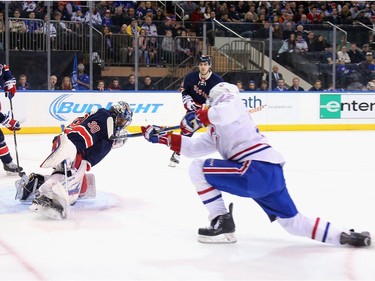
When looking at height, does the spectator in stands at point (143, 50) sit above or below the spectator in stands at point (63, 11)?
below

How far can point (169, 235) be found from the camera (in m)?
3.97

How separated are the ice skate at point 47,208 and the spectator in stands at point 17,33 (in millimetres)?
7057

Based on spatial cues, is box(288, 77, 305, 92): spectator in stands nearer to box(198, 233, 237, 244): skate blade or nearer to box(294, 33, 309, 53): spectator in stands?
box(294, 33, 309, 53): spectator in stands

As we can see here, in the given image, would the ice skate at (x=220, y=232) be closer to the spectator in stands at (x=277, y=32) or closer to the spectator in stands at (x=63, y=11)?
the spectator in stands at (x=63, y=11)

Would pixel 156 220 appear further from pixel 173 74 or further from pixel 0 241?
pixel 173 74

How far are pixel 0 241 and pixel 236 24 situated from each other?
948cm

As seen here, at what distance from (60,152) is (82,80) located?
689 cm

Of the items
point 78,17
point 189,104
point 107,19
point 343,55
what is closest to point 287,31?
point 343,55

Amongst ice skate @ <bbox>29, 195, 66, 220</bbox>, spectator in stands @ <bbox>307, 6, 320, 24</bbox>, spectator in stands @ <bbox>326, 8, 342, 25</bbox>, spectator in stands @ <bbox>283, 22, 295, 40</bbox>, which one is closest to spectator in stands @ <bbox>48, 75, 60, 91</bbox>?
spectator in stands @ <bbox>283, 22, 295, 40</bbox>

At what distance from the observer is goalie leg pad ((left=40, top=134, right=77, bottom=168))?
14.0 feet

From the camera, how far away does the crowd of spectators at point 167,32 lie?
11366 millimetres

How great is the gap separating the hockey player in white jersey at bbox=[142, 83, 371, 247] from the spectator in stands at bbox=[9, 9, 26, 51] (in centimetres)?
778

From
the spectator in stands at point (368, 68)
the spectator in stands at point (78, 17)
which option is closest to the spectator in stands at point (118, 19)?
the spectator in stands at point (78, 17)

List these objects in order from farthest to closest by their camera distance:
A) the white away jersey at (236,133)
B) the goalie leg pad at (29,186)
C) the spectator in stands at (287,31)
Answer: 1. the spectator in stands at (287,31)
2. the goalie leg pad at (29,186)
3. the white away jersey at (236,133)
